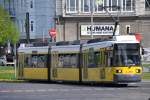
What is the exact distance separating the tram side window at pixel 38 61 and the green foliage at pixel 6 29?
45.7 meters

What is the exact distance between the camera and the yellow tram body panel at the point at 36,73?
158 feet

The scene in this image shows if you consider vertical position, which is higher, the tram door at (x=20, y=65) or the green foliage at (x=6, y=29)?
the green foliage at (x=6, y=29)

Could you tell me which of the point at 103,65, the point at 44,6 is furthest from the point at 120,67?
the point at 44,6

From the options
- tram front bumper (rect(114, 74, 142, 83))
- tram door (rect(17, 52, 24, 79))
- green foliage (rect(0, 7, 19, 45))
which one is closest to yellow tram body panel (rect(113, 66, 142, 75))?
tram front bumper (rect(114, 74, 142, 83))

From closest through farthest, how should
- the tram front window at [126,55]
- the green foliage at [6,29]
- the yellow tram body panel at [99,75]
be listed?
the tram front window at [126,55]
the yellow tram body panel at [99,75]
the green foliage at [6,29]

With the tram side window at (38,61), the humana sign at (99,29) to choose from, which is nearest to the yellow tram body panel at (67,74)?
the tram side window at (38,61)

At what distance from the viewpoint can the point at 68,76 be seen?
44.7 m

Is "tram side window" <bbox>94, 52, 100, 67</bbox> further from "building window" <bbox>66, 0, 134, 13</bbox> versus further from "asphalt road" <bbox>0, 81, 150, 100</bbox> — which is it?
"building window" <bbox>66, 0, 134, 13</bbox>

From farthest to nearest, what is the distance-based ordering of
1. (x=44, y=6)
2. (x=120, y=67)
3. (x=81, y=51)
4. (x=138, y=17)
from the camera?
(x=44, y=6)
(x=138, y=17)
(x=81, y=51)
(x=120, y=67)

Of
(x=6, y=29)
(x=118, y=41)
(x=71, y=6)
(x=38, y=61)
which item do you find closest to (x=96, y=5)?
(x=71, y=6)

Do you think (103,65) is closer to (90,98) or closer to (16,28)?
(90,98)

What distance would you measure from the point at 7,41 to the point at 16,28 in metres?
5.02

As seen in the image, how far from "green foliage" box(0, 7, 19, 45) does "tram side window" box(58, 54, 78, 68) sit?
162 feet

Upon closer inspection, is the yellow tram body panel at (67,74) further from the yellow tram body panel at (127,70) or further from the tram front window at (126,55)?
the yellow tram body panel at (127,70)
